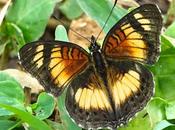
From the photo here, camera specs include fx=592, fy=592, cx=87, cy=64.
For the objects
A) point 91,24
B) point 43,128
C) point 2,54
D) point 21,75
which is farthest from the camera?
point 91,24

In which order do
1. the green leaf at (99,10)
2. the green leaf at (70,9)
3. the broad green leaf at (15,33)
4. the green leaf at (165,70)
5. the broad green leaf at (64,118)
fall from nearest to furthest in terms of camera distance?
the broad green leaf at (64,118), the green leaf at (165,70), the green leaf at (99,10), the broad green leaf at (15,33), the green leaf at (70,9)

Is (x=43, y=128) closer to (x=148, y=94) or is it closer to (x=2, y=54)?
(x=148, y=94)

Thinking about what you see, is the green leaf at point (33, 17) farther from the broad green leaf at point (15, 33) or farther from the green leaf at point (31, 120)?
the green leaf at point (31, 120)

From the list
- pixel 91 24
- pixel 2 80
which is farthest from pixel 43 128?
pixel 91 24

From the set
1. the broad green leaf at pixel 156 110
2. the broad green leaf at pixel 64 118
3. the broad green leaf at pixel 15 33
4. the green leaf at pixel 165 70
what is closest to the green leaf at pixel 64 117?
the broad green leaf at pixel 64 118

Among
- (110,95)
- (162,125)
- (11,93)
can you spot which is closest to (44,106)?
(11,93)
